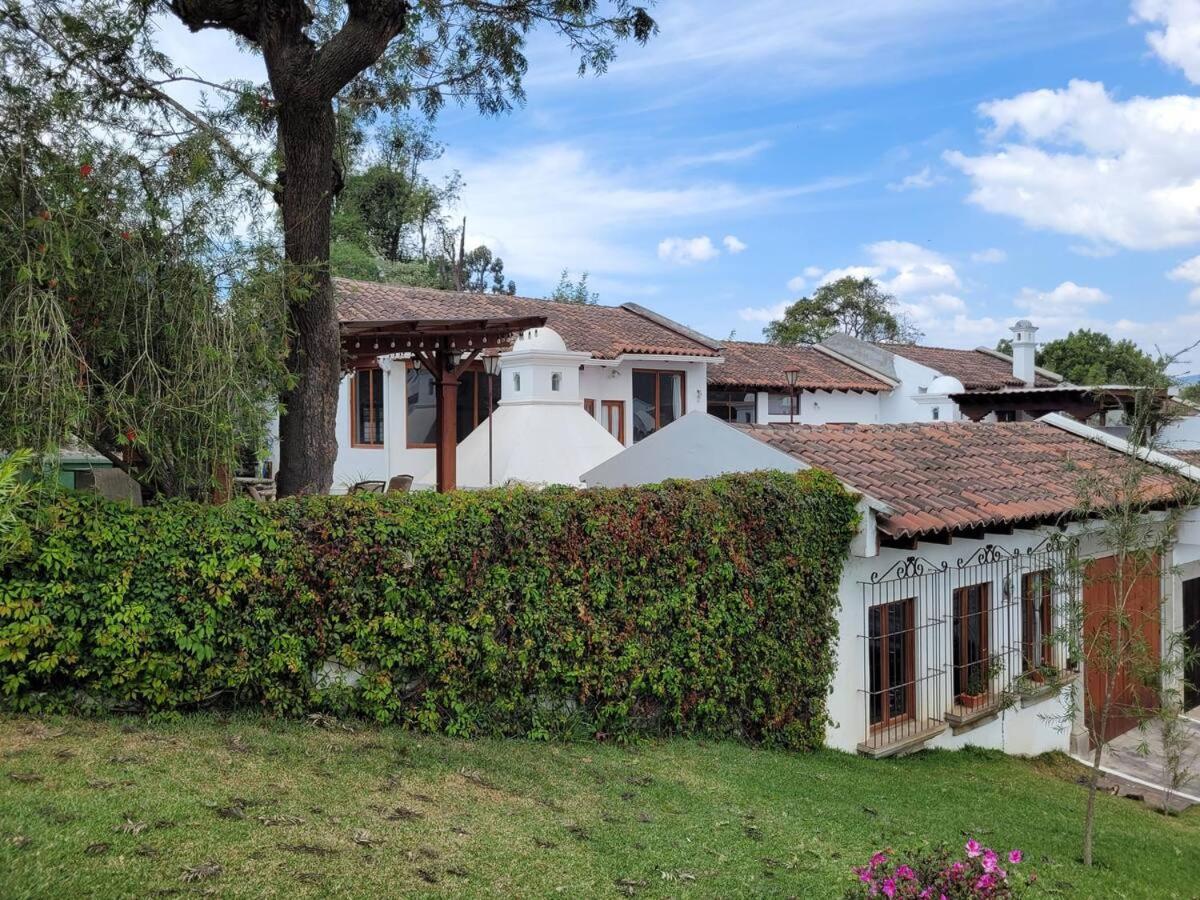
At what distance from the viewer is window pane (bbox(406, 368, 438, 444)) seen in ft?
69.4

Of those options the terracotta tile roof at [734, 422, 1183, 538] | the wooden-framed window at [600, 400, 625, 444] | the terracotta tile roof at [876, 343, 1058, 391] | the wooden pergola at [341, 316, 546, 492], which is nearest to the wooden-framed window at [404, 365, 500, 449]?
the wooden-framed window at [600, 400, 625, 444]

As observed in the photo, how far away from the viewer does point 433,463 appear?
68.5 feet

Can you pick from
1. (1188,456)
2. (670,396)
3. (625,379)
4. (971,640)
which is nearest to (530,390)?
(625,379)

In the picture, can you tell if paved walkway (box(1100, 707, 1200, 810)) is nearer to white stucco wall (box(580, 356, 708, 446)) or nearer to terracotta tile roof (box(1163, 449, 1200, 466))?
terracotta tile roof (box(1163, 449, 1200, 466))

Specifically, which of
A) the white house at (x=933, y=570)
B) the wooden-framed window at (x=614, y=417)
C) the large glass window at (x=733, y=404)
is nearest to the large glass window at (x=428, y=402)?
the wooden-framed window at (x=614, y=417)

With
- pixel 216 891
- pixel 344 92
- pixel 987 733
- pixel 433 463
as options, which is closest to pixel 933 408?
pixel 433 463

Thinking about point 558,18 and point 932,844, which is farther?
point 558,18

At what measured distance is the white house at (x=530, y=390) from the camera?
15789 mm

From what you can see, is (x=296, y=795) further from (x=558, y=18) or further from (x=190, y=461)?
(x=558, y=18)

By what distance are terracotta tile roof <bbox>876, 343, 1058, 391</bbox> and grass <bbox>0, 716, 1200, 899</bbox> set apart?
2730cm

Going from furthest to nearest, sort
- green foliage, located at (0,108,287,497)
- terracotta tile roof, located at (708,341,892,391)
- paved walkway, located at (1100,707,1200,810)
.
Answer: terracotta tile roof, located at (708,341,892,391), paved walkway, located at (1100,707,1200,810), green foliage, located at (0,108,287,497)

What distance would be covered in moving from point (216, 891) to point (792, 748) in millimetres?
6917

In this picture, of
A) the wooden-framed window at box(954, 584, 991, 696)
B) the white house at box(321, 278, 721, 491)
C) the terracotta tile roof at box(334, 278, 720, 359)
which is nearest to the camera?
the wooden-framed window at box(954, 584, 991, 696)

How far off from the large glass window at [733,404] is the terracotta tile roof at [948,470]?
12401 mm
